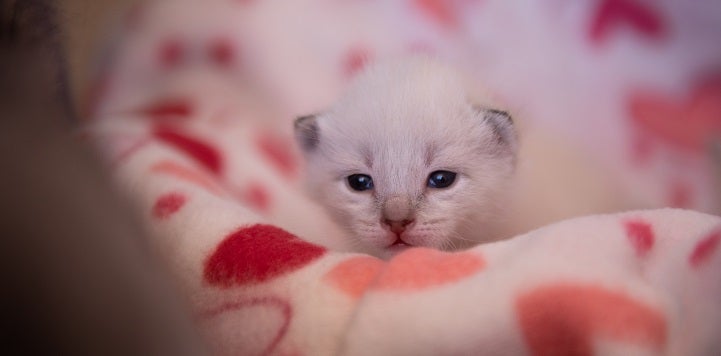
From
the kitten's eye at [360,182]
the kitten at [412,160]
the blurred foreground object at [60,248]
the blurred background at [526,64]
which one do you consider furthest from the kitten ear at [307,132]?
the blurred foreground object at [60,248]

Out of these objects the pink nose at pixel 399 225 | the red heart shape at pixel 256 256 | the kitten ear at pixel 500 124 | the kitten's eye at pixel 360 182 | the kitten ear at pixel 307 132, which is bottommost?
the red heart shape at pixel 256 256

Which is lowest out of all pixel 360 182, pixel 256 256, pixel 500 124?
pixel 256 256

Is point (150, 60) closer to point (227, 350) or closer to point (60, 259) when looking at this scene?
point (227, 350)

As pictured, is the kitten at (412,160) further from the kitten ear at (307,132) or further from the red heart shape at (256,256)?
the red heart shape at (256,256)

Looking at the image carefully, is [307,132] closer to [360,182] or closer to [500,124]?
[360,182]

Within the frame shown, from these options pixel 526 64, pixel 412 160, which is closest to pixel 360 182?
pixel 412 160

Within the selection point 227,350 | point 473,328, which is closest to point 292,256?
point 227,350

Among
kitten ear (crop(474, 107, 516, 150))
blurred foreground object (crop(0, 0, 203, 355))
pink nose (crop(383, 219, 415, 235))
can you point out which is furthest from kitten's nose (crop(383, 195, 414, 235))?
blurred foreground object (crop(0, 0, 203, 355))
